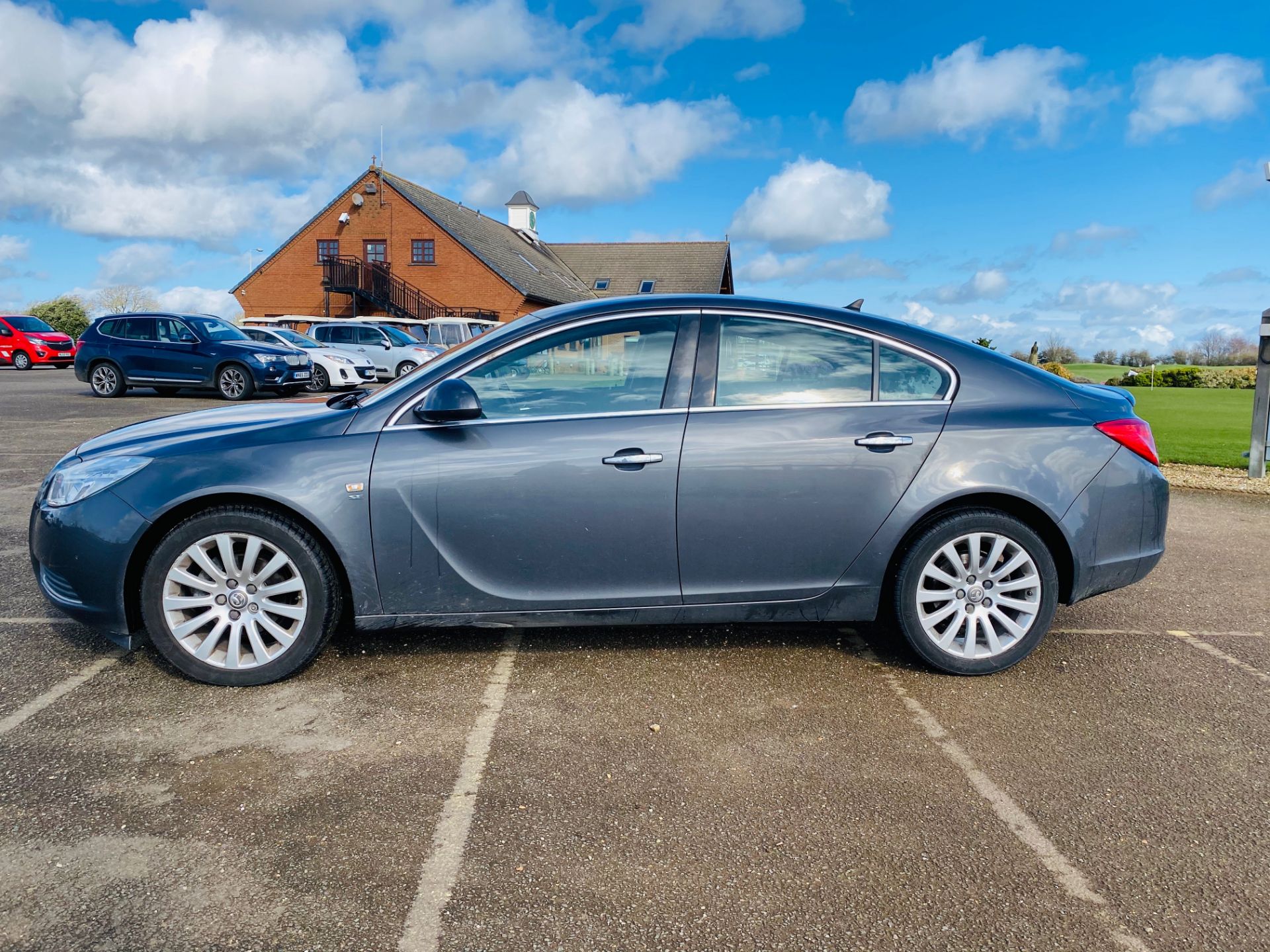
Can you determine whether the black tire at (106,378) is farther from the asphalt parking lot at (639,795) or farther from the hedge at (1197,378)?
the hedge at (1197,378)

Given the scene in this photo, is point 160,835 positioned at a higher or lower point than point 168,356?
lower

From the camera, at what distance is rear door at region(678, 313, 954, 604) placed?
3.72m

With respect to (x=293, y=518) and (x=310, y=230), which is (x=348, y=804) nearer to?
(x=293, y=518)

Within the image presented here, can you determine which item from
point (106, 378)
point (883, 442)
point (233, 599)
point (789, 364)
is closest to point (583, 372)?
point (789, 364)

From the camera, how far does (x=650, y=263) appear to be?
53812mm

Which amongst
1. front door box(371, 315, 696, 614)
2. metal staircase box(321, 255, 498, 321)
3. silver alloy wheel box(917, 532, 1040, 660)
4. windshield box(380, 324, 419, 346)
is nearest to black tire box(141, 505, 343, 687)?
front door box(371, 315, 696, 614)

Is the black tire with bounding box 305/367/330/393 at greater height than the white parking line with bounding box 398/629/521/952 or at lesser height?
greater

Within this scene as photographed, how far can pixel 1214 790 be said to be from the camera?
297 centimetres

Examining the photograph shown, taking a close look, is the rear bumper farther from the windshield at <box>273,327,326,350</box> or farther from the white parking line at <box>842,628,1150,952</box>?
the windshield at <box>273,327,326,350</box>

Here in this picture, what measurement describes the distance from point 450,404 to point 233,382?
622 inches

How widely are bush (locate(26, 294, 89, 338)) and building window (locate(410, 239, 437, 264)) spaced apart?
21633 millimetres

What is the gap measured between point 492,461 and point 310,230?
42804 mm

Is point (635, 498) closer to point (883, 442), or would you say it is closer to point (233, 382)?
point (883, 442)

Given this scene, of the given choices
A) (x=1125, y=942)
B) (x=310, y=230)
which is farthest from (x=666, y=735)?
(x=310, y=230)
